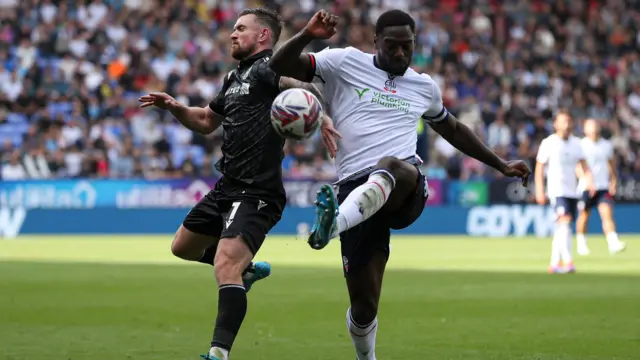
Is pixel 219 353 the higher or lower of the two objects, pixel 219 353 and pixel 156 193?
the higher

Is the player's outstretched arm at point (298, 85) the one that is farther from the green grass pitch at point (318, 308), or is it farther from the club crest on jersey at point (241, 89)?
the green grass pitch at point (318, 308)

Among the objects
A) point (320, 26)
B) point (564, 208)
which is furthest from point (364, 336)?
point (564, 208)

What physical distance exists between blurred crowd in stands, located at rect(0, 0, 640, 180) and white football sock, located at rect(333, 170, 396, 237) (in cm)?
2045

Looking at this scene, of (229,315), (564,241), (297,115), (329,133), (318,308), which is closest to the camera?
(297,115)

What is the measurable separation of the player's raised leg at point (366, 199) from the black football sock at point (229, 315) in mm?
777

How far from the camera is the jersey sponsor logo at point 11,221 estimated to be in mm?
27000

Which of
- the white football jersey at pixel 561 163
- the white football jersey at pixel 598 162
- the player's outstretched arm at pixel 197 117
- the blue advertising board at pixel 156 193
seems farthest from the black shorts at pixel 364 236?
the blue advertising board at pixel 156 193

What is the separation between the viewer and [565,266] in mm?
16906

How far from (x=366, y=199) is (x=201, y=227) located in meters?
1.58

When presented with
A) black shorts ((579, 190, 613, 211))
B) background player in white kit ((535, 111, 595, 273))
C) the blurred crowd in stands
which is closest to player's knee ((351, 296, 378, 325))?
background player in white kit ((535, 111, 595, 273))

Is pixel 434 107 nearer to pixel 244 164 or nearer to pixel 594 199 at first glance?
pixel 244 164

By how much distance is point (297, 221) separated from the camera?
27266 mm

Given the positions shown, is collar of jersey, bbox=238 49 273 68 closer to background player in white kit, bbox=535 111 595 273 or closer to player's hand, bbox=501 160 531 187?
player's hand, bbox=501 160 531 187

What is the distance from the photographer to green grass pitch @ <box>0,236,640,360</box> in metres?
8.88
